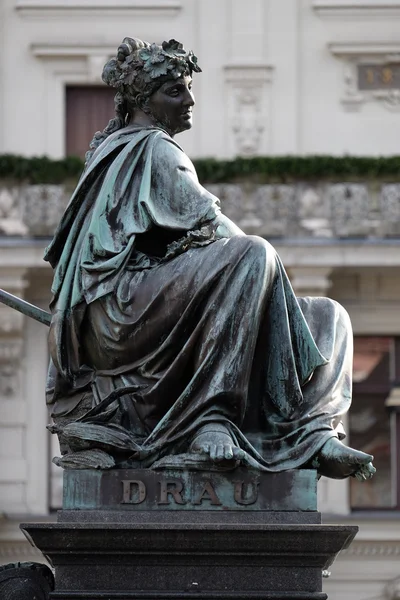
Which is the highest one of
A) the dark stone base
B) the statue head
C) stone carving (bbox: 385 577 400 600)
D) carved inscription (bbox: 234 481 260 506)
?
the statue head

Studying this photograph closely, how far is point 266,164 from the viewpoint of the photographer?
1222 inches

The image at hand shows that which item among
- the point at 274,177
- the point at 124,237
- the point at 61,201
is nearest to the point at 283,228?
the point at 274,177

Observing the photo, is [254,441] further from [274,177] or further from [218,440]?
[274,177]

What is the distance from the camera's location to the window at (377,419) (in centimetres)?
3178

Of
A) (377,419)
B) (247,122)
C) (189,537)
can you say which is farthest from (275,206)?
(189,537)

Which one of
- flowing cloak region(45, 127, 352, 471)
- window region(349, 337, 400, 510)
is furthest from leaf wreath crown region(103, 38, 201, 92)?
window region(349, 337, 400, 510)

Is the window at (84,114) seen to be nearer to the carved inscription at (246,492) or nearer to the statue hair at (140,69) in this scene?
the statue hair at (140,69)

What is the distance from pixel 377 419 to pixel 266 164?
3533 mm

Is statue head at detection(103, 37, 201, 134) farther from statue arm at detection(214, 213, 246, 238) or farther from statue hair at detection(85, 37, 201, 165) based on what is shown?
statue arm at detection(214, 213, 246, 238)

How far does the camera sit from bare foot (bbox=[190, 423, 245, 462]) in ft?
30.5

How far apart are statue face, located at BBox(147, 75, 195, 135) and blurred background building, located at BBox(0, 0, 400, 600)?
66.9 feet

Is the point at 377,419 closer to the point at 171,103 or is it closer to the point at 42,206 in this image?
the point at 42,206

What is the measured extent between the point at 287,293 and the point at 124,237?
2.20 ft

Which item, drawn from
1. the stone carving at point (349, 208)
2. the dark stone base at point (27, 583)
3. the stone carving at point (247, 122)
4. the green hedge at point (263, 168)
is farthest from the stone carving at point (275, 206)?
the dark stone base at point (27, 583)
